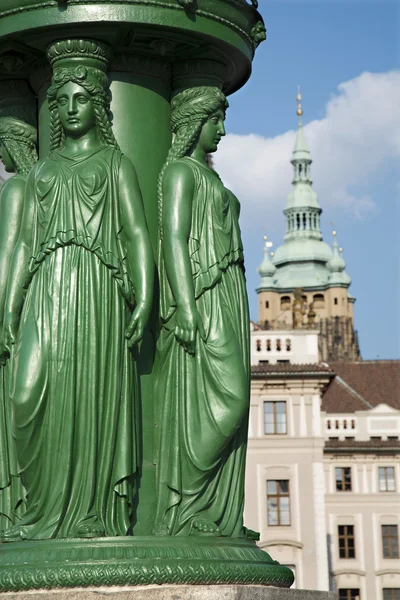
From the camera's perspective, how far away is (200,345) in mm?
6188

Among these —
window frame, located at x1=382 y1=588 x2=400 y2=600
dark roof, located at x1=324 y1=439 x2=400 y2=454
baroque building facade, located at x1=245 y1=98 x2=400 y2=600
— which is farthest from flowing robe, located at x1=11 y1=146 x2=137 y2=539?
window frame, located at x1=382 y1=588 x2=400 y2=600

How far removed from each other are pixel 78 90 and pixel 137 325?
1249mm

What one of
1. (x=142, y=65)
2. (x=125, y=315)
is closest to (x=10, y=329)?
(x=125, y=315)

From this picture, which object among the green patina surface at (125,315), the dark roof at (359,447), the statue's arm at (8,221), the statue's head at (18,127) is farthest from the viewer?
the dark roof at (359,447)

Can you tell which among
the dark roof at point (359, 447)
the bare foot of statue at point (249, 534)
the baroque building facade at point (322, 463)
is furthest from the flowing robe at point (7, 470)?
the dark roof at point (359, 447)

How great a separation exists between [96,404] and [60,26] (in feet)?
6.39

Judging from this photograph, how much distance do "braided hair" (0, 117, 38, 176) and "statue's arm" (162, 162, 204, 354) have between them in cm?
87

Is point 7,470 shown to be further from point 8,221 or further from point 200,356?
point 8,221

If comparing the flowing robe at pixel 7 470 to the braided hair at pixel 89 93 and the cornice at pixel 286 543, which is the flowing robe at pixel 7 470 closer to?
the braided hair at pixel 89 93

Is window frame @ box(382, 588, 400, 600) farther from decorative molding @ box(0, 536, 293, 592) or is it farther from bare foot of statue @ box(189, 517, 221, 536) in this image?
decorative molding @ box(0, 536, 293, 592)

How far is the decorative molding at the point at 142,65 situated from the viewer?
6.55 metres

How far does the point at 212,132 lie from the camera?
6609 millimetres

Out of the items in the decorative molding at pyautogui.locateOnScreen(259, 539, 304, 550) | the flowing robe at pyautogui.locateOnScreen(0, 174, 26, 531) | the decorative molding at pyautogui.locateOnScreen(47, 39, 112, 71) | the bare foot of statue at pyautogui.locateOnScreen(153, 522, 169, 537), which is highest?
the decorative molding at pyautogui.locateOnScreen(259, 539, 304, 550)

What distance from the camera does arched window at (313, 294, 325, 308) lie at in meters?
155
